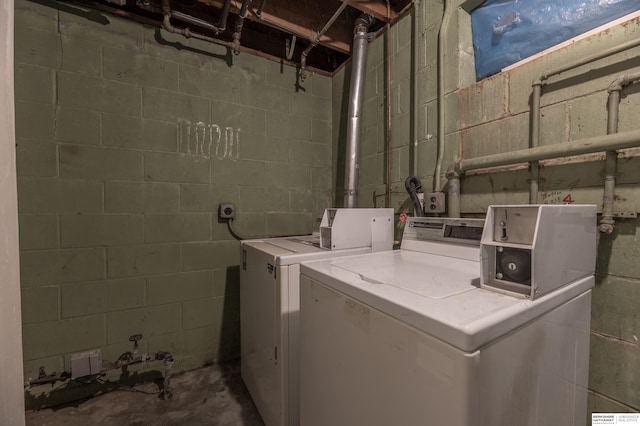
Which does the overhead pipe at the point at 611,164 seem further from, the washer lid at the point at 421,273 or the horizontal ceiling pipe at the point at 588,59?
the washer lid at the point at 421,273

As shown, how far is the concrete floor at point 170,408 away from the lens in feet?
4.52

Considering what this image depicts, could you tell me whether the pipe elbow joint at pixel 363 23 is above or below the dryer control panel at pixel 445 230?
above

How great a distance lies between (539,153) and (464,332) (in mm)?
895

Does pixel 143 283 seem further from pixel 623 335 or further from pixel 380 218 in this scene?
pixel 623 335

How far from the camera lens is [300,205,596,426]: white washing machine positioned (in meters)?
0.50

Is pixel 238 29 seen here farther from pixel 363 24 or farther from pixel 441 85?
pixel 441 85

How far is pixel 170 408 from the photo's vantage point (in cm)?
147

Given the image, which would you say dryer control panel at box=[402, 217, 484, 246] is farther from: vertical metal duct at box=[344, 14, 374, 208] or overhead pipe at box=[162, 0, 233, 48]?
overhead pipe at box=[162, 0, 233, 48]

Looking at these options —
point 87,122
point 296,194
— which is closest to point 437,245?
point 296,194

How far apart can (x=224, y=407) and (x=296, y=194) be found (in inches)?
57.0

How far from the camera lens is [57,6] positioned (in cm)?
145

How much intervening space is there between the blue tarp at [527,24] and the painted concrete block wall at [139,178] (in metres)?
1.28

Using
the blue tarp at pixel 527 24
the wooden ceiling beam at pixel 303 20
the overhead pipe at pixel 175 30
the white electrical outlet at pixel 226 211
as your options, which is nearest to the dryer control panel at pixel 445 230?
the blue tarp at pixel 527 24

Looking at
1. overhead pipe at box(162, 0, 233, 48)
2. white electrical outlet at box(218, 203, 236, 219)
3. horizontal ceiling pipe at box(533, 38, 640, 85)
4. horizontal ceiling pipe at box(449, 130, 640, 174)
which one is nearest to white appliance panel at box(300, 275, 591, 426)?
horizontal ceiling pipe at box(449, 130, 640, 174)
